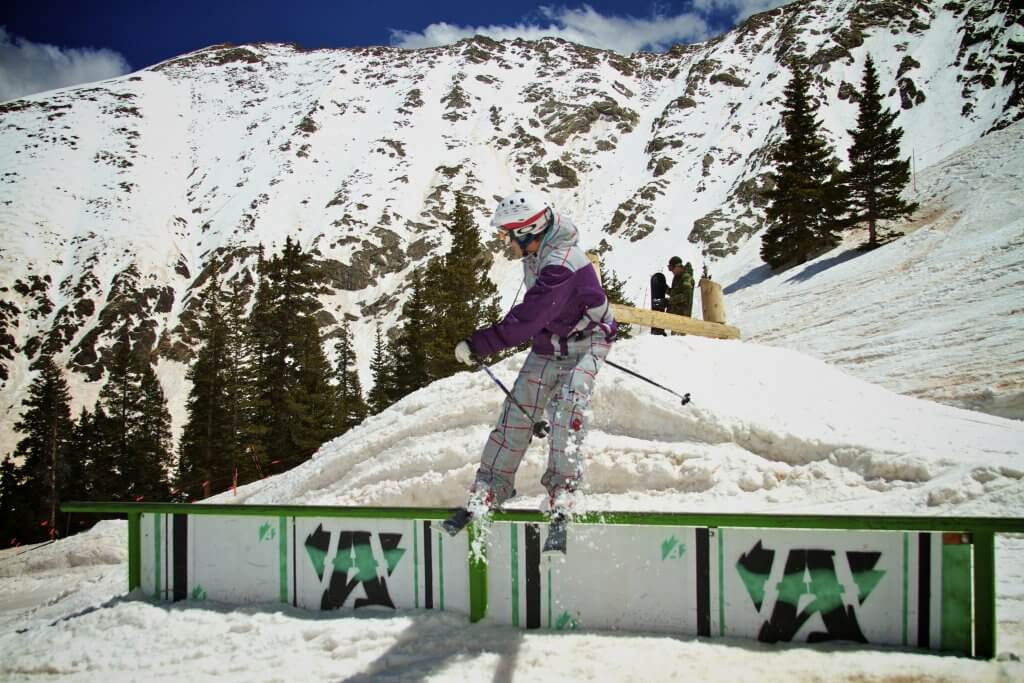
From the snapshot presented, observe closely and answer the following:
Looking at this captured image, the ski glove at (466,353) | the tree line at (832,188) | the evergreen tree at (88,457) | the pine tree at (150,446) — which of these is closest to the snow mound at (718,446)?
the ski glove at (466,353)

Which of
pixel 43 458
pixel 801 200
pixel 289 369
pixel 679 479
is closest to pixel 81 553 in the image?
pixel 679 479

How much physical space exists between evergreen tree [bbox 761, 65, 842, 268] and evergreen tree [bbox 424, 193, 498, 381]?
1565cm

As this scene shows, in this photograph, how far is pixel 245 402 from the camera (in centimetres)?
3288

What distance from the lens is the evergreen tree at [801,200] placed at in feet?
105

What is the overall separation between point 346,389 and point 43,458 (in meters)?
22.7

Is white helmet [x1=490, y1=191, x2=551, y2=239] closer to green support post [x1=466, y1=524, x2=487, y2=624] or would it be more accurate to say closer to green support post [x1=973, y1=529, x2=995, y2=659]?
green support post [x1=466, y1=524, x2=487, y2=624]

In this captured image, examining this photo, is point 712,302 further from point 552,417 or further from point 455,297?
point 455,297

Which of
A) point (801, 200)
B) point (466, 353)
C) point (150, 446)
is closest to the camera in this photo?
point (466, 353)

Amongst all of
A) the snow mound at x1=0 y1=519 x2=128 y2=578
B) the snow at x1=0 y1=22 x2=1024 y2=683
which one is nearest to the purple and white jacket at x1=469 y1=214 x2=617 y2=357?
the snow at x1=0 y1=22 x2=1024 y2=683

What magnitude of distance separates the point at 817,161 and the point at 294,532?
119ft

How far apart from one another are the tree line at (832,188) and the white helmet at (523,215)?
28.4 metres

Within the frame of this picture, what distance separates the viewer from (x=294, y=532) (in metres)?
4.98

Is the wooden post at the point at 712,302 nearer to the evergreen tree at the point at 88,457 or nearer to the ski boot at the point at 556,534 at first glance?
the ski boot at the point at 556,534

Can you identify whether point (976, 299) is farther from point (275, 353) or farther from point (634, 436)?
point (275, 353)
